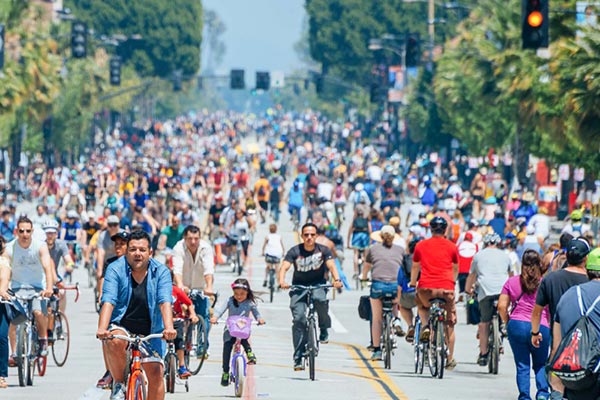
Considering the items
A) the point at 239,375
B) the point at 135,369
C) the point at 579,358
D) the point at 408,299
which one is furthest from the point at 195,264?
the point at 579,358

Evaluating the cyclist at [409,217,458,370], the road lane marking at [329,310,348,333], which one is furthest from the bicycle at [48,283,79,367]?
the road lane marking at [329,310,348,333]

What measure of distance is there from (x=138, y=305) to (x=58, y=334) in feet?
26.9

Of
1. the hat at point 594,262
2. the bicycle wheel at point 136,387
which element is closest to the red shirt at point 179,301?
the bicycle wheel at point 136,387

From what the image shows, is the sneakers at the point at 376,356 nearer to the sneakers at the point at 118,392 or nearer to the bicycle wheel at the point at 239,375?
the bicycle wheel at the point at 239,375

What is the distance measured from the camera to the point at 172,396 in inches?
696

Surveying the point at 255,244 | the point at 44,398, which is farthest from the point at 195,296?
the point at 255,244

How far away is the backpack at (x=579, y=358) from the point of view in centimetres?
1181

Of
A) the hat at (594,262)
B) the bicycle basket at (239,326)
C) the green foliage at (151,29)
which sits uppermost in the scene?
the green foliage at (151,29)

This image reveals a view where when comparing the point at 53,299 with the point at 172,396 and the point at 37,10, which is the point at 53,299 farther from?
the point at 37,10

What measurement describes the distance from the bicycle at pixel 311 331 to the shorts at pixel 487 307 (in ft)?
7.21

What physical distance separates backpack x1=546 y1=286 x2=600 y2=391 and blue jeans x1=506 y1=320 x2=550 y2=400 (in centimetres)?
400

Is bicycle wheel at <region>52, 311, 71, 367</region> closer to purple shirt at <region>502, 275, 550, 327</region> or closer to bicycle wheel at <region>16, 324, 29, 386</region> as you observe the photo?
bicycle wheel at <region>16, 324, 29, 386</region>

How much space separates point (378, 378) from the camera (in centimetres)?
2017

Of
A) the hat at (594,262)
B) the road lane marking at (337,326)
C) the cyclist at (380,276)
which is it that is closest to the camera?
the hat at (594,262)
